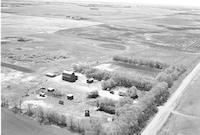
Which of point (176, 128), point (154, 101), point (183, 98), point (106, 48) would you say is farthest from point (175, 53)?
point (176, 128)

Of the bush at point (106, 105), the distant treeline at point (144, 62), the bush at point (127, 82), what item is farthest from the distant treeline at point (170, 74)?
the bush at point (106, 105)

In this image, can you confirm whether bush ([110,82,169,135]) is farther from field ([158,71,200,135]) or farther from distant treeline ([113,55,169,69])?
distant treeline ([113,55,169,69])

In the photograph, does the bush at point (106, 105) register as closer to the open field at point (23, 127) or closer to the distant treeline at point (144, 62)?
the open field at point (23, 127)

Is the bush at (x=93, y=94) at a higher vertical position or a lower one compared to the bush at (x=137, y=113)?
lower

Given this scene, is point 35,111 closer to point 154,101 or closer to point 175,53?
point 154,101

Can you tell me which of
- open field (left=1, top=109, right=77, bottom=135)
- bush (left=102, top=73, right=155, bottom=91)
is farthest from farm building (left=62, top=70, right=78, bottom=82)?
open field (left=1, top=109, right=77, bottom=135)

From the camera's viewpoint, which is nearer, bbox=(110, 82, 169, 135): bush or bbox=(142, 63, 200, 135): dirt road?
bbox=(110, 82, 169, 135): bush
